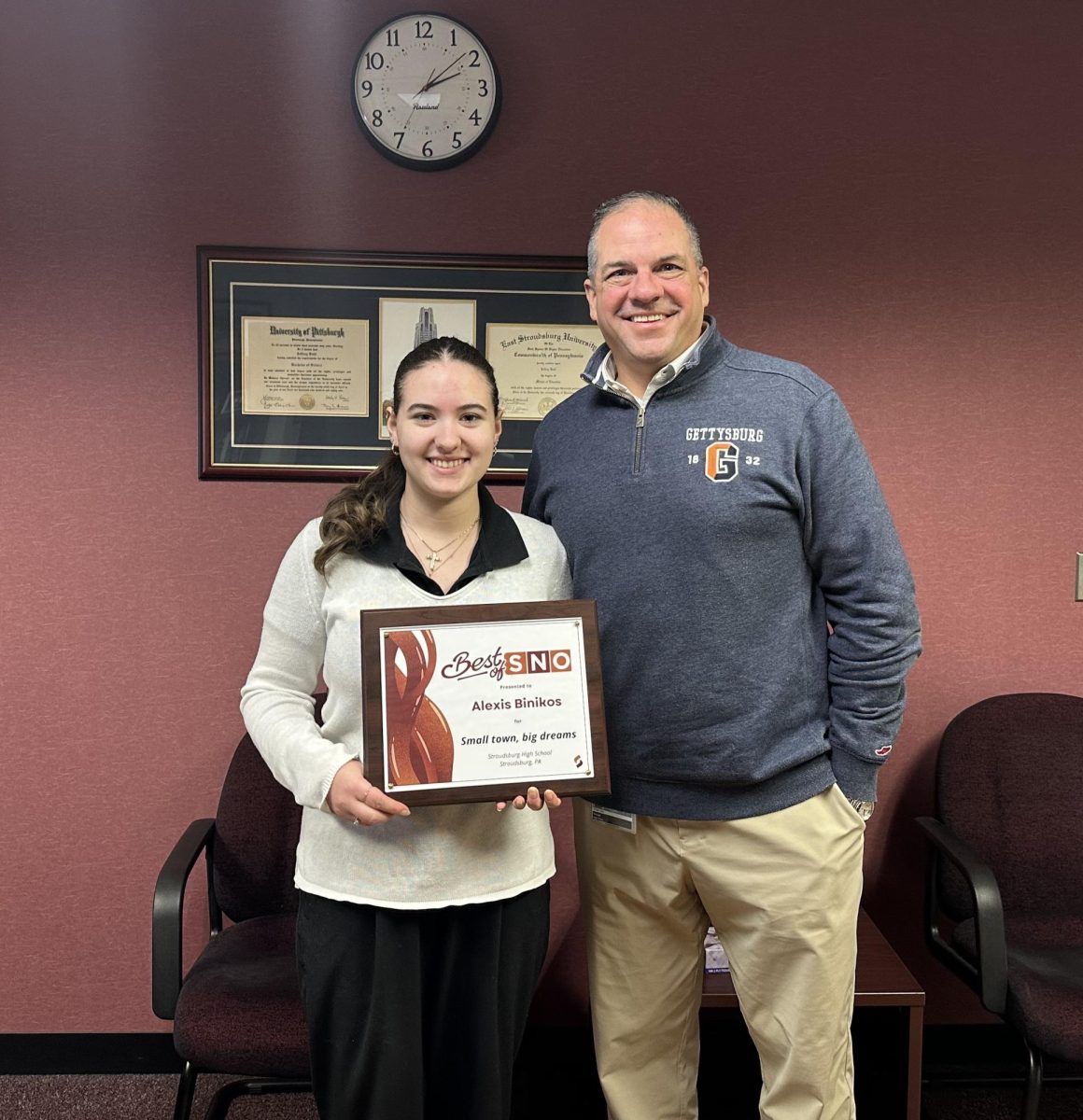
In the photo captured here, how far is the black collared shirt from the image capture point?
1.45 m

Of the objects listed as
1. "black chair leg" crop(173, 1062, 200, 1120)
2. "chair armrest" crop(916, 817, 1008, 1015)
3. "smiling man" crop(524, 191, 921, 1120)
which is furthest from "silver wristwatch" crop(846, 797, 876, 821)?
"black chair leg" crop(173, 1062, 200, 1120)

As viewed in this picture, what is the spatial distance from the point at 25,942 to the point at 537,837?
1.57 m

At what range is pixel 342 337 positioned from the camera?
2271mm

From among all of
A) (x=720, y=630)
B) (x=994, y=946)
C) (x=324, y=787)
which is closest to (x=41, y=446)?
(x=324, y=787)

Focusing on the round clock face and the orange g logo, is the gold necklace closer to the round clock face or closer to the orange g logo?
the orange g logo

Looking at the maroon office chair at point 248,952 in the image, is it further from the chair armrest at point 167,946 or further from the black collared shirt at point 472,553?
the black collared shirt at point 472,553

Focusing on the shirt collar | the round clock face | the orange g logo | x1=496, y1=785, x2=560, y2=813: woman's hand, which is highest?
the round clock face

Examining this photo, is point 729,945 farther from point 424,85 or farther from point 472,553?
point 424,85

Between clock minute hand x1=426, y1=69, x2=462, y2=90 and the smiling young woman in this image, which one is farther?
clock minute hand x1=426, y1=69, x2=462, y2=90

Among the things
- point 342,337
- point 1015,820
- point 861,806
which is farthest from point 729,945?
point 342,337

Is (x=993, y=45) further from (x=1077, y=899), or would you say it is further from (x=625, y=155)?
(x=1077, y=899)

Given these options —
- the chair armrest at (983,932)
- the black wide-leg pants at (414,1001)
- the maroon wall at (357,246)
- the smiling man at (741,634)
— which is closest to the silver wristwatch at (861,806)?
the smiling man at (741,634)

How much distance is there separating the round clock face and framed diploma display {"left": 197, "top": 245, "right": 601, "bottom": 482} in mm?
279

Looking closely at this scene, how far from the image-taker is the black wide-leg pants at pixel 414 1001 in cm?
141
